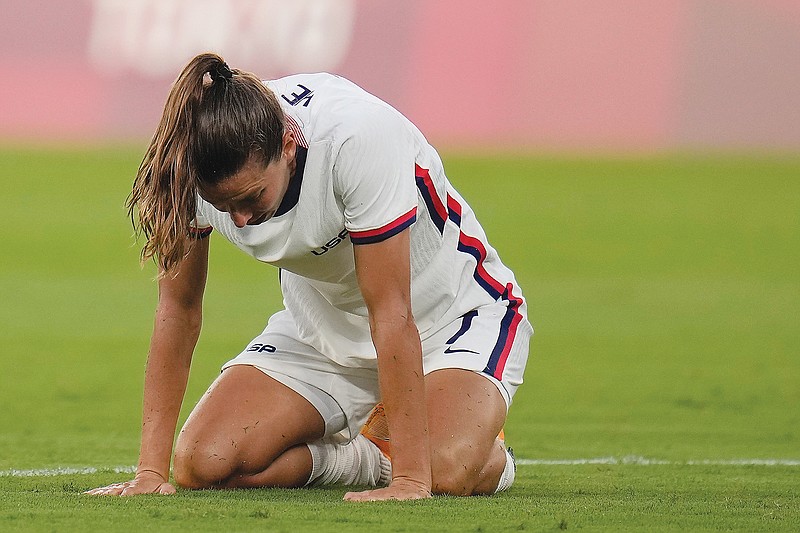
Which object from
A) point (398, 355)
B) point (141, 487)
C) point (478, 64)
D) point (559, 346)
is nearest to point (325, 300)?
point (398, 355)

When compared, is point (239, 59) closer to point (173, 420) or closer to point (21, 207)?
point (21, 207)

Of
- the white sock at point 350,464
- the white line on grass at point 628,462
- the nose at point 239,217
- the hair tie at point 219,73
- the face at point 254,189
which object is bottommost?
the white line on grass at point 628,462

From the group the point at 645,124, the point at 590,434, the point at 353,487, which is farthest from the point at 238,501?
the point at 645,124

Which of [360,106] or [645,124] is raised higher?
[360,106]

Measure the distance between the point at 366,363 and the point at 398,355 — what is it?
60 centimetres

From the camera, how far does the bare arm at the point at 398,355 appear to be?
117 inches

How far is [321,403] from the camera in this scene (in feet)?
11.7

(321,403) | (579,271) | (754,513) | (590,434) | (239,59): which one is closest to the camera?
(754,513)

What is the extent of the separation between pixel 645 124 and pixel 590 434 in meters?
12.9

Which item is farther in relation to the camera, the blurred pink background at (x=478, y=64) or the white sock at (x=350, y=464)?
the blurred pink background at (x=478, y=64)

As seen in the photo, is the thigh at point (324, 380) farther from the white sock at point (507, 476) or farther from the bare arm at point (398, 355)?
the bare arm at point (398, 355)

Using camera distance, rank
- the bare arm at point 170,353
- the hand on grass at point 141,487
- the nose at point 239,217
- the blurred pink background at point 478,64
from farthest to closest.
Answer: the blurred pink background at point 478,64
the bare arm at point 170,353
the hand on grass at point 141,487
the nose at point 239,217

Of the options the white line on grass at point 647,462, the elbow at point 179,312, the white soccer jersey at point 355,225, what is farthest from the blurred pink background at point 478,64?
the elbow at point 179,312

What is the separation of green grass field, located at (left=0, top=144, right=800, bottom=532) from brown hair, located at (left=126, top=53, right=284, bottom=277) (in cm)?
66
